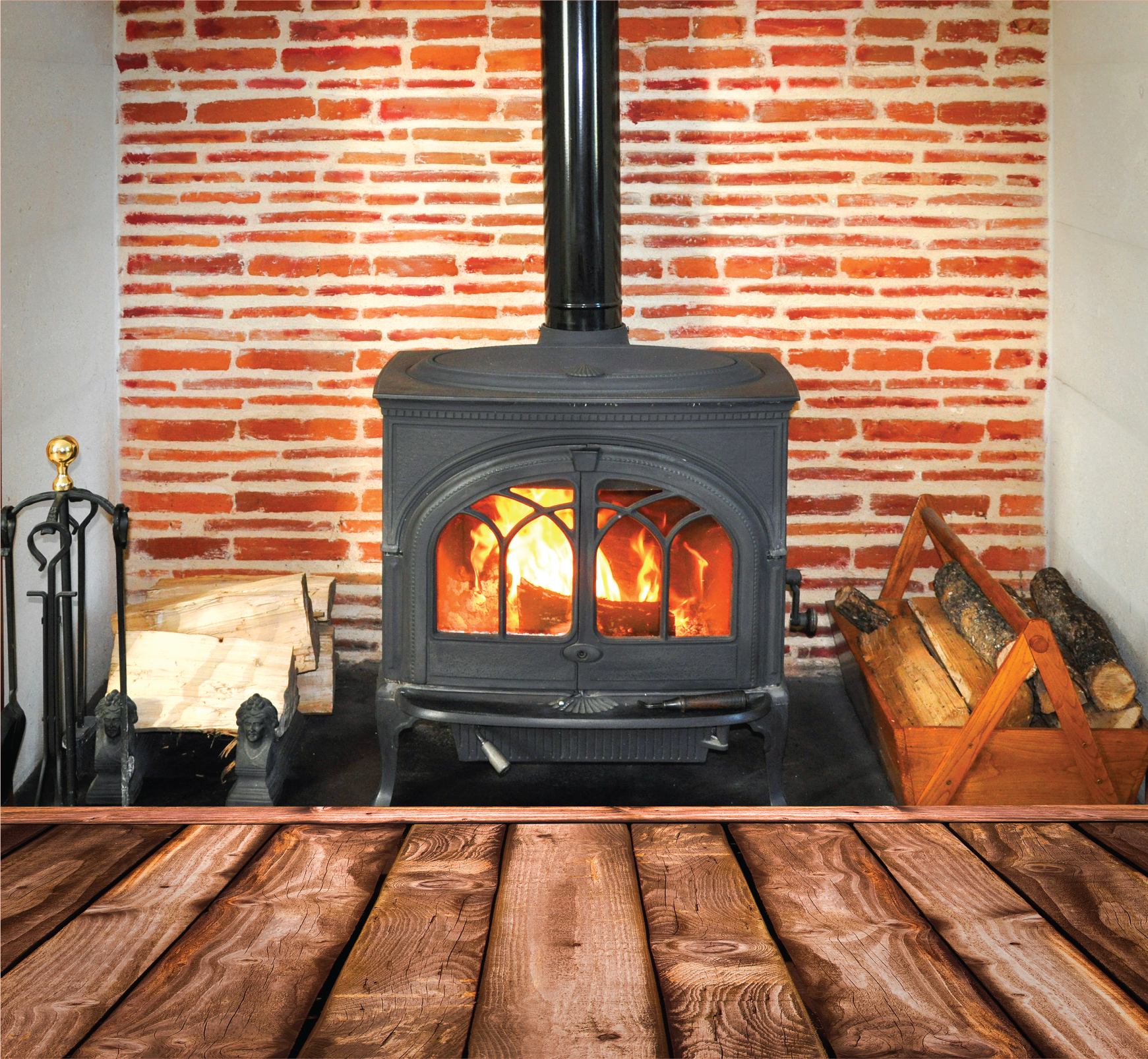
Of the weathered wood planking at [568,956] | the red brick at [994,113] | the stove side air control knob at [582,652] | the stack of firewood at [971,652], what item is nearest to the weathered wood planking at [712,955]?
the weathered wood planking at [568,956]

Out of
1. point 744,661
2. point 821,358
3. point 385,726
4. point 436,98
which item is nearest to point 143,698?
point 385,726

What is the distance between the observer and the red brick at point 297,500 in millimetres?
3473

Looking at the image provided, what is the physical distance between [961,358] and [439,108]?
1625 millimetres

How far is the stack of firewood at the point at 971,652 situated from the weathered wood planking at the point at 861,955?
1141 mm

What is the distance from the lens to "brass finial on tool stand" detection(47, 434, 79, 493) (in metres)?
2.30

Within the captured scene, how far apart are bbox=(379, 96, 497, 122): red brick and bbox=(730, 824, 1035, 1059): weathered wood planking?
7.55 feet

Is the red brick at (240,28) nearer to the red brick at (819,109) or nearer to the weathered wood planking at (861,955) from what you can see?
the red brick at (819,109)

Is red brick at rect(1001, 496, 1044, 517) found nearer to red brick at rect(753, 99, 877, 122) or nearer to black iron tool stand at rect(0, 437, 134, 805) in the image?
red brick at rect(753, 99, 877, 122)

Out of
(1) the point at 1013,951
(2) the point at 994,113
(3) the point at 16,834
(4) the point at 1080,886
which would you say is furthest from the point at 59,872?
(2) the point at 994,113

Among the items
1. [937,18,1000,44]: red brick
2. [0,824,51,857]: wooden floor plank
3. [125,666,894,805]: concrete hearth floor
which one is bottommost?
[125,666,894,805]: concrete hearth floor

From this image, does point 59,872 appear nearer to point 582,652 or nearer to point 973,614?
point 582,652

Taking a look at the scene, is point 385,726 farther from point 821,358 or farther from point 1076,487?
point 1076,487

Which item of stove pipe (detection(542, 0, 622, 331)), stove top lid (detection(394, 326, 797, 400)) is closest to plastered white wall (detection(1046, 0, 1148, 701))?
stove top lid (detection(394, 326, 797, 400))

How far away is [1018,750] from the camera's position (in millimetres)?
2619
